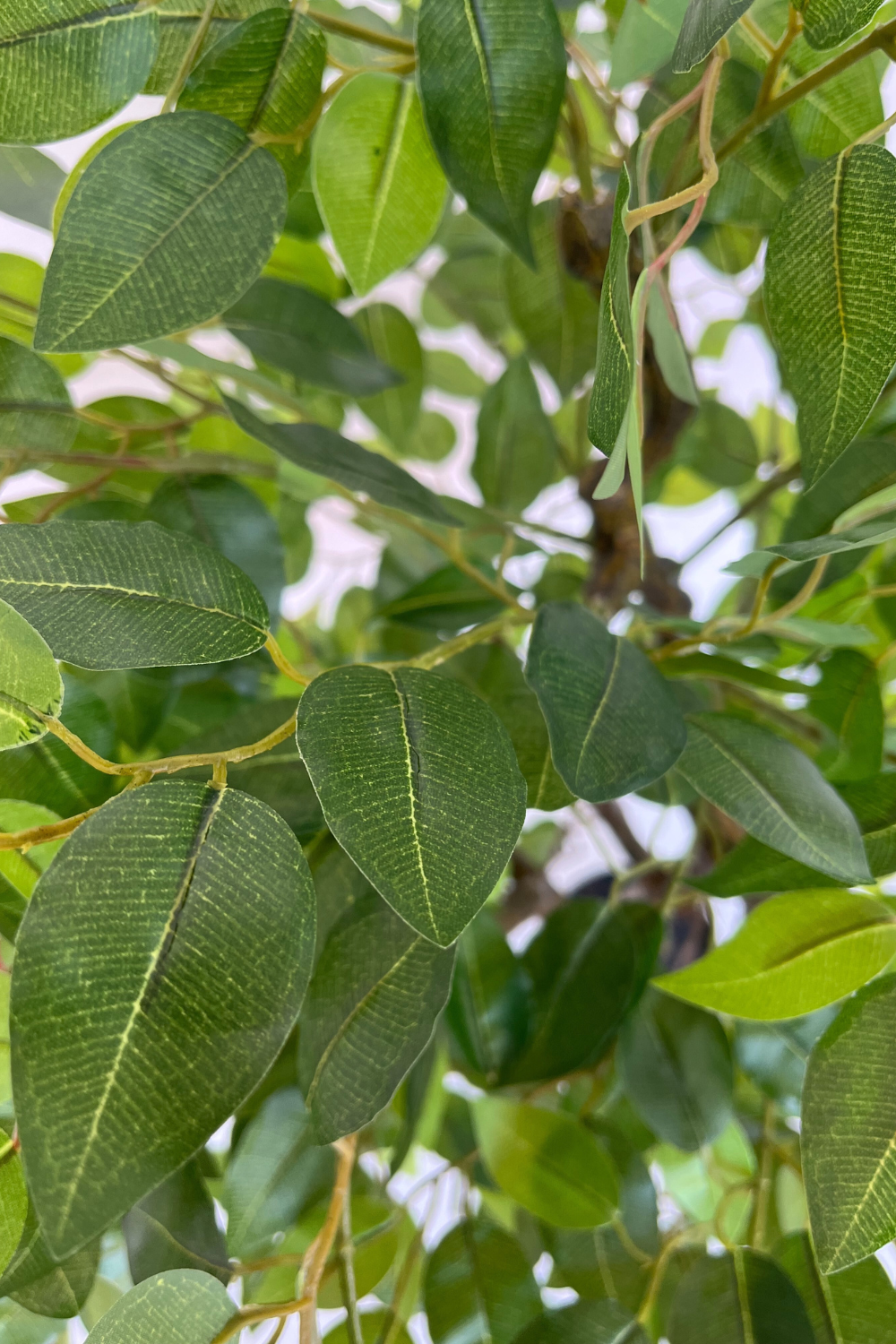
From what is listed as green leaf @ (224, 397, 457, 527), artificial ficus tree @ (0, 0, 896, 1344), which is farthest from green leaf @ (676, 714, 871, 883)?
green leaf @ (224, 397, 457, 527)

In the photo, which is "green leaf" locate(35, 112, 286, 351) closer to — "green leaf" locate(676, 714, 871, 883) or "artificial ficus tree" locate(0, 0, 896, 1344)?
"artificial ficus tree" locate(0, 0, 896, 1344)

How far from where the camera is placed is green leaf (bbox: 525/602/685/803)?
26cm

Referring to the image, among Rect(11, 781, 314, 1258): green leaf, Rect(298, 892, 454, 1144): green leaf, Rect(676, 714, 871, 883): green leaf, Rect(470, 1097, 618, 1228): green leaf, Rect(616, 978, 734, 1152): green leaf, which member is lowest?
Rect(470, 1097, 618, 1228): green leaf

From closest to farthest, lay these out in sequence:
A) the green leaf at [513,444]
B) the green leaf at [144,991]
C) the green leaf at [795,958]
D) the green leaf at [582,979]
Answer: the green leaf at [144,991], the green leaf at [795,958], the green leaf at [582,979], the green leaf at [513,444]

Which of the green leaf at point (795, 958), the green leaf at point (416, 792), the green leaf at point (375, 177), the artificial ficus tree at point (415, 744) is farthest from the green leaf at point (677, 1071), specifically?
the green leaf at point (375, 177)

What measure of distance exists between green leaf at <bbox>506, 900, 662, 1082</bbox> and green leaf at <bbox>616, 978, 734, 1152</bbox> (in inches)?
0.6

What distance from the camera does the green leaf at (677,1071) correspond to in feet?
1.30

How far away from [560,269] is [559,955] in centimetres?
35

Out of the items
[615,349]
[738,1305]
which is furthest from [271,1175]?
[615,349]

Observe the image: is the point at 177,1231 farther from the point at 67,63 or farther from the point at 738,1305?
the point at 67,63

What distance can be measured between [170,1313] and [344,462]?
26 centimetres

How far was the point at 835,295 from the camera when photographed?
266 millimetres

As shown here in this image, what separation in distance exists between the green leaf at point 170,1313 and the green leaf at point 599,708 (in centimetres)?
16

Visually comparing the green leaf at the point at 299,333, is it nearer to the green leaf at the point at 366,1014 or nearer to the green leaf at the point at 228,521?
the green leaf at the point at 228,521
